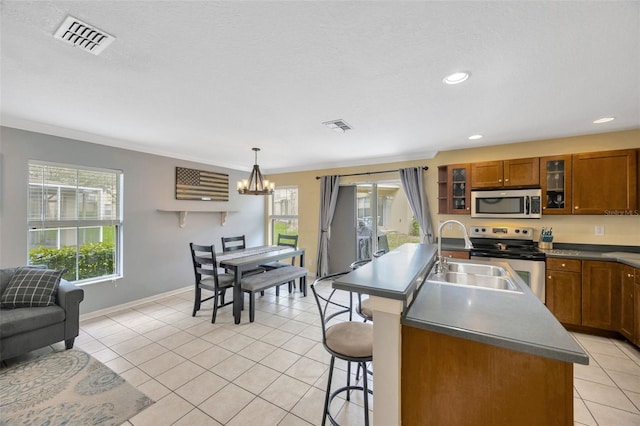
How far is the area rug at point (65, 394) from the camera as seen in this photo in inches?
71.9

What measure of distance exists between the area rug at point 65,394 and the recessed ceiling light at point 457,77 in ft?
11.0

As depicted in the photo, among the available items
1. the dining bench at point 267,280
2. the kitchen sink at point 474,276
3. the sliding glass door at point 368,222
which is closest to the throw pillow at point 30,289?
the dining bench at point 267,280

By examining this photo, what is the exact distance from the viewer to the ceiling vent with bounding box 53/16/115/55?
4.76 feet

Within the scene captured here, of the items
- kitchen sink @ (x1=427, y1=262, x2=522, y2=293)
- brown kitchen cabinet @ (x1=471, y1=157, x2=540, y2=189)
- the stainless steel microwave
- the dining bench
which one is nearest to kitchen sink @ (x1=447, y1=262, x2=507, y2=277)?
kitchen sink @ (x1=427, y1=262, x2=522, y2=293)

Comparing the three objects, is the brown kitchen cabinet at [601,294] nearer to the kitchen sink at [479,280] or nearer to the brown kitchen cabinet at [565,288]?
the brown kitchen cabinet at [565,288]

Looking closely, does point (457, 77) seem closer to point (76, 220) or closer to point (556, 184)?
point (556, 184)

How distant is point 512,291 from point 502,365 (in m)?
0.70

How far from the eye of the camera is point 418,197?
4406mm

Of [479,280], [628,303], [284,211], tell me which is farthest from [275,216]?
[628,303]

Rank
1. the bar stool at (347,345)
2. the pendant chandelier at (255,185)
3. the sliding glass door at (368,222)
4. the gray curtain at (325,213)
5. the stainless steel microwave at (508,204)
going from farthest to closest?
the gray curtain at (325,213), the sliding glass door at (368,222), the pendant chandelier at (255,185), the stainless steel microwave at (508,204), the bar stool at (347,345)

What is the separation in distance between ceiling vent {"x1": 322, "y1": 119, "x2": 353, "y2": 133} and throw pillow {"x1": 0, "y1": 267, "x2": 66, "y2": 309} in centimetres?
335

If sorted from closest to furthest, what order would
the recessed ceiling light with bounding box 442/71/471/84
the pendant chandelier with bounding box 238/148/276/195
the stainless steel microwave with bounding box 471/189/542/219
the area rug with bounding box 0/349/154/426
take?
the area rug with bounding box 0/349/154/426, the recessed ceiling light with bounding box 442/71/471/84, the stainless steel microwave with bounding box 471/189/542/219, the pendant chandelier with bounding box 238/148/276/195

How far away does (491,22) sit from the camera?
4.67 feet

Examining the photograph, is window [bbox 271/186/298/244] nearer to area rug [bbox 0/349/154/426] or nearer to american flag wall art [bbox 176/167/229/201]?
american flag wall art [bbox 176/167/229/201]
